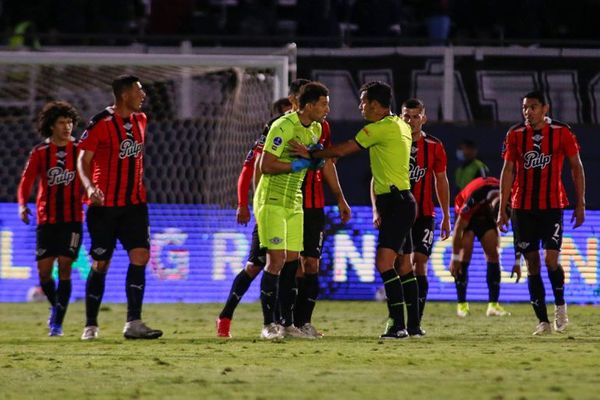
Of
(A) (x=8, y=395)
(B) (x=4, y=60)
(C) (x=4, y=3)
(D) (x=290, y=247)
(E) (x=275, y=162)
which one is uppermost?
(C) (x=4, y=3)

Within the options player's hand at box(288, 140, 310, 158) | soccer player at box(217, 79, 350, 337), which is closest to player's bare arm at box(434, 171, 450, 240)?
soccer player at box(217, 79, 350, 337)

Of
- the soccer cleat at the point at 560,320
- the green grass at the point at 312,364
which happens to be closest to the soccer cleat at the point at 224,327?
the green grass at the point at 312,364

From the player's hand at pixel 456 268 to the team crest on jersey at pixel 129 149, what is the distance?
4.27 m

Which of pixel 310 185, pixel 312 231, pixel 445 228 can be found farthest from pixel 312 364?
pixel 445 228

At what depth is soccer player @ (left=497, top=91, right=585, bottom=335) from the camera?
10.5 metres

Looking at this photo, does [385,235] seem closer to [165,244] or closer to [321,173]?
[321,173]

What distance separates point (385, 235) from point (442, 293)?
6.08 metres

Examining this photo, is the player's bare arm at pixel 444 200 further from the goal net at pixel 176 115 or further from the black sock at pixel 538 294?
the goal net at pixel 176 115

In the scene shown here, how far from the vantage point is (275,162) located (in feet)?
31.5

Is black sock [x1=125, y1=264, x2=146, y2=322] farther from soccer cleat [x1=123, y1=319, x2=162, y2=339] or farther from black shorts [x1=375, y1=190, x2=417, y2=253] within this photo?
black shorts [x1=375, y1=190, x2=417, y2=253]

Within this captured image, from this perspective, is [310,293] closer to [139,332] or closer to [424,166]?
[139,332]

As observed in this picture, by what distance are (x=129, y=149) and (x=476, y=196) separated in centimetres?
457

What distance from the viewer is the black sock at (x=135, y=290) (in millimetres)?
10188

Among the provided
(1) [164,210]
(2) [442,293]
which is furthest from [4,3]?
(2) [442,293]
